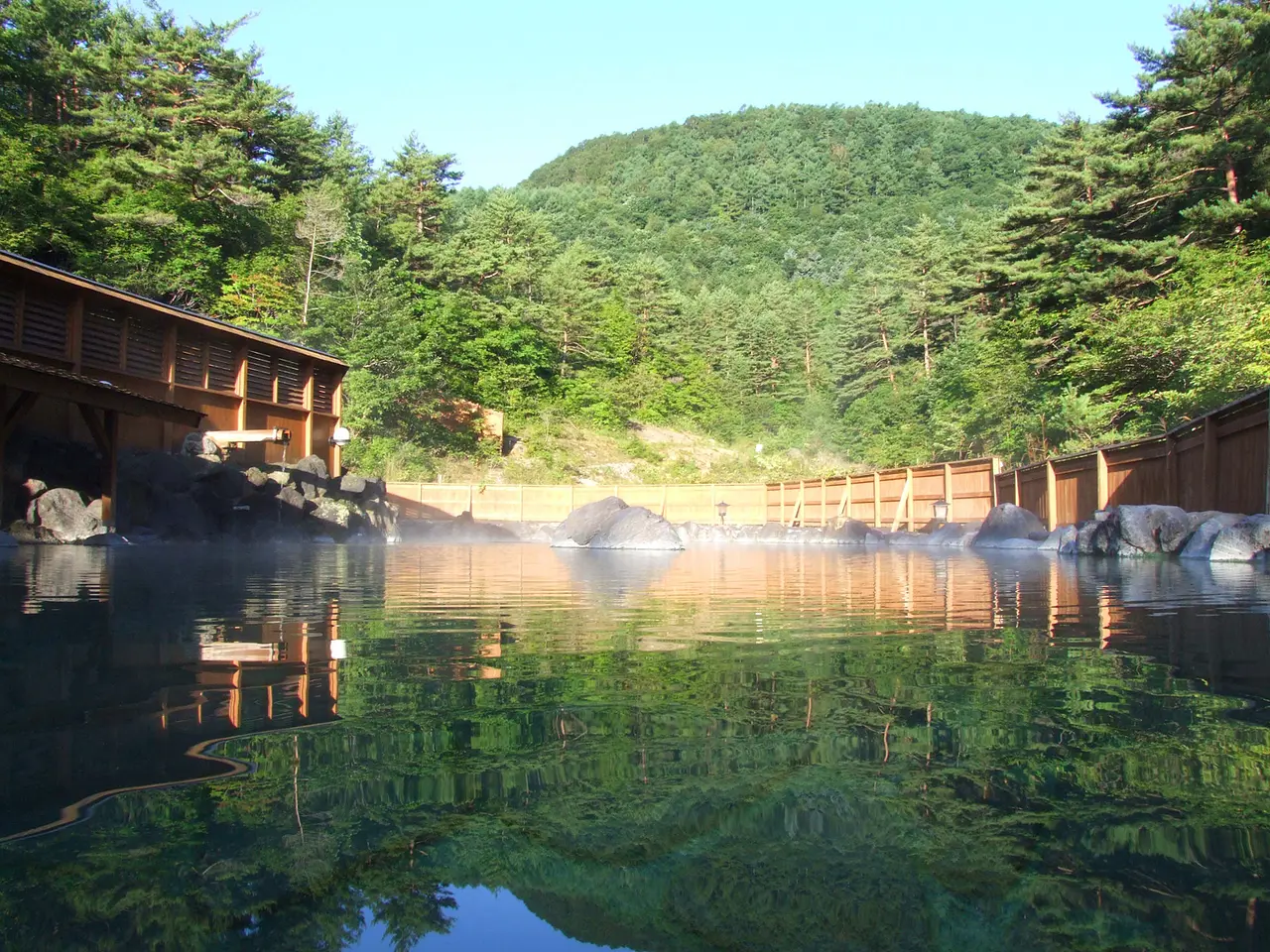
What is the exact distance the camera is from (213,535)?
17812mm

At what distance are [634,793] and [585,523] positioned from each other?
20.2 metres

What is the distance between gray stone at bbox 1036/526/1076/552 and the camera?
15.0m

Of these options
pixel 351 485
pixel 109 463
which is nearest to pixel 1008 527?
pixel 351 485

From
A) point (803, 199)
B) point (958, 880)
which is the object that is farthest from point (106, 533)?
point (803, 199)

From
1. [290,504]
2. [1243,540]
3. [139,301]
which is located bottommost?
[1243,540]

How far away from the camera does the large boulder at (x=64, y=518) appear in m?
14.7

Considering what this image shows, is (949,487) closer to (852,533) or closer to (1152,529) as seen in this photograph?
(852,533)

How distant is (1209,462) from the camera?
1292 centimetres

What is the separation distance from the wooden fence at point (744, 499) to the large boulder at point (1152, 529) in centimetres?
1141

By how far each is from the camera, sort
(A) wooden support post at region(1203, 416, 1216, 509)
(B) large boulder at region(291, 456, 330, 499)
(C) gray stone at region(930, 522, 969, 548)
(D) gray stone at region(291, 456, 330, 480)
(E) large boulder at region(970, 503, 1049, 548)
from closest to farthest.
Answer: (A) wooden support post at region(1203, 416, 1216, 509) → (E) large boulder at region(970, 503, 1049, 548) → (C) gray stone at region(930, 522, 969, 548) → (B) large boulder at region(291, 456, 330, 499) → (D) gray stone at region(291, 456, 330, 480)

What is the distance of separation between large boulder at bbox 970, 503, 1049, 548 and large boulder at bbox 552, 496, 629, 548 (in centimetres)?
758

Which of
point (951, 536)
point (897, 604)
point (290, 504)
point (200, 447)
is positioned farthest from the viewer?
point (951, 536)

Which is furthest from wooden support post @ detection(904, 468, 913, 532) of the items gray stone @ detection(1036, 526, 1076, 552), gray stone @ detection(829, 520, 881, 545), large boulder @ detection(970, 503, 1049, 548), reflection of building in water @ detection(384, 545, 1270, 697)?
reflection of building in water @ detection(384, 545, 1270, 697)

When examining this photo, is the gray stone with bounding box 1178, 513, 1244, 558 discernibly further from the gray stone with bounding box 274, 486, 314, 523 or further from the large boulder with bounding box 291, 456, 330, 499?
the large boulder with bounding box 291, 456, 330, 499
